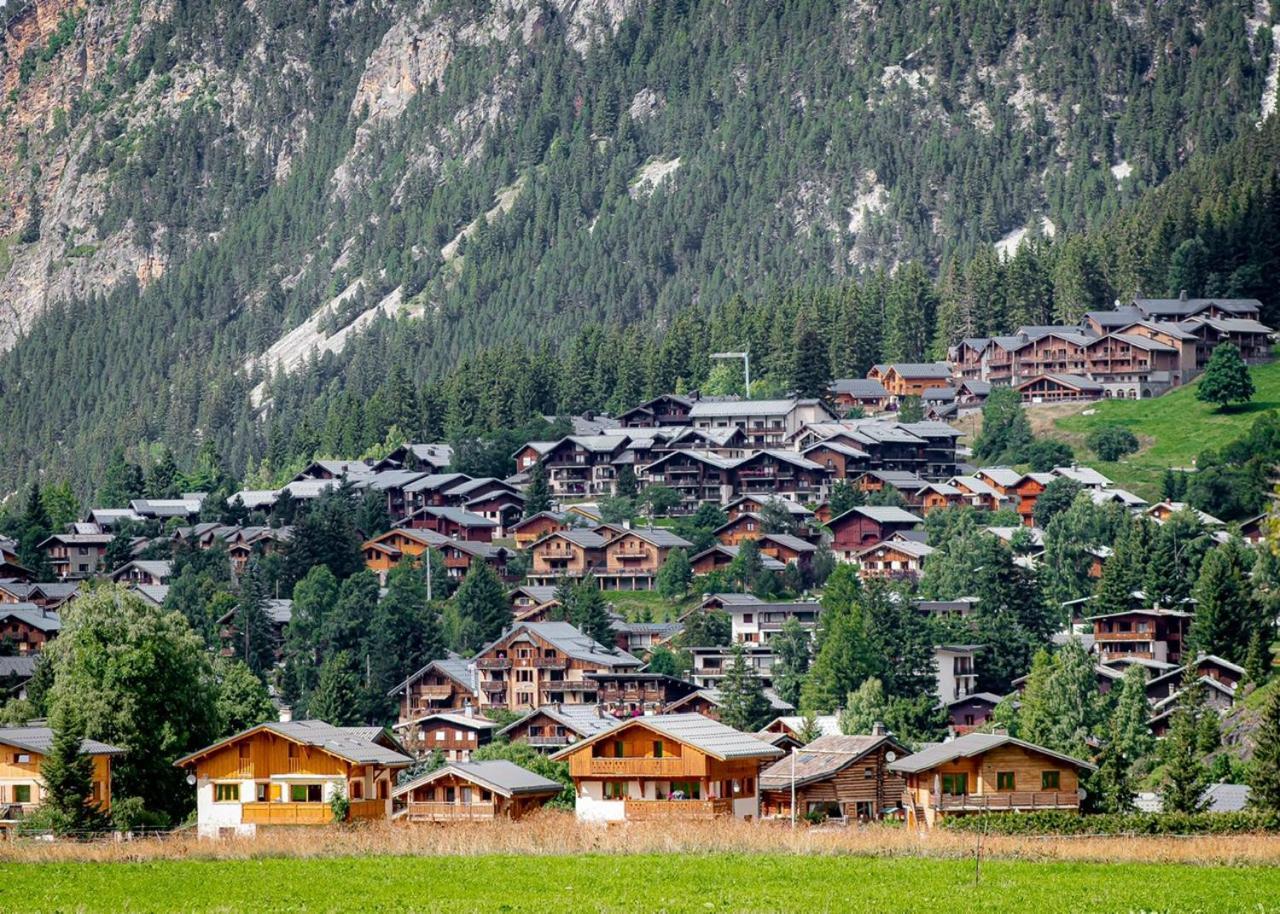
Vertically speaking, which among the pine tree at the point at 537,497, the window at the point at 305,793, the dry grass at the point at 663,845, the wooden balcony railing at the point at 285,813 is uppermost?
the pine tree at the point at 537,497

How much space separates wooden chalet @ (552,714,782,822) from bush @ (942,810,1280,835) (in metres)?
7.70

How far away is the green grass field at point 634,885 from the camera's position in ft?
164

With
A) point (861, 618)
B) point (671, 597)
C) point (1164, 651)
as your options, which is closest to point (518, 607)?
point (671, 597)

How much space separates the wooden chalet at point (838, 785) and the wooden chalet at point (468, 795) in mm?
8307

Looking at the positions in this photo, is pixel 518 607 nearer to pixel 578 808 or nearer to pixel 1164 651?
pixel 1164 651

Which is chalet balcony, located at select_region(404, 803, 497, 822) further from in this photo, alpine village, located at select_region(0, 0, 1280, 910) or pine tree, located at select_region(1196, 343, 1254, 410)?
pine tree, located at select_region(1196, 343, 1254, 410)

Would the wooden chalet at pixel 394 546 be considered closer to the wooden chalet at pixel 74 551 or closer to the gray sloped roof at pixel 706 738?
the wooden chalet at pixel 74 551

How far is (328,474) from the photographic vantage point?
614 ft

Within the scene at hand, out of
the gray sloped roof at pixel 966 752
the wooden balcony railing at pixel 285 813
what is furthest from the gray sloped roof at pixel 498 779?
the gray sloped roof at pixel 966 752

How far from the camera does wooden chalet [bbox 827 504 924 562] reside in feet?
507

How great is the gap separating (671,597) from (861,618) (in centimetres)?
2573

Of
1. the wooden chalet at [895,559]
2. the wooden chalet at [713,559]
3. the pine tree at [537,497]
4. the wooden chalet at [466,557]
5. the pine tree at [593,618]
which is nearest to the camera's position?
the pine tree at [593,618]

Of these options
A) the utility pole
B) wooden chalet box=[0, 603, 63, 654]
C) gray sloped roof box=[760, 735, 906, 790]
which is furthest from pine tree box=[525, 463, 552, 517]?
gray sloped roof box=[760, 735, 906, 790]

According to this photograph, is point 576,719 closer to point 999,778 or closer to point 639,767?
point 639,767
